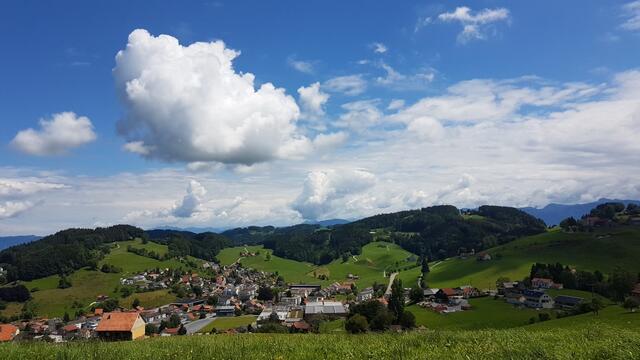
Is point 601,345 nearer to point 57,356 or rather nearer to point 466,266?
point 57,356

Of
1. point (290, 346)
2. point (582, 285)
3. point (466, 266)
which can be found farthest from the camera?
point (466, 266)

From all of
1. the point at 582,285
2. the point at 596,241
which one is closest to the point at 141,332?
the point at 582,285

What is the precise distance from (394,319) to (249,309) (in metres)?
89.0

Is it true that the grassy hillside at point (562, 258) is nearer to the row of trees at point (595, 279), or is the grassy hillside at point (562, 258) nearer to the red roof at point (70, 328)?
the row of trees at point (595, 279)

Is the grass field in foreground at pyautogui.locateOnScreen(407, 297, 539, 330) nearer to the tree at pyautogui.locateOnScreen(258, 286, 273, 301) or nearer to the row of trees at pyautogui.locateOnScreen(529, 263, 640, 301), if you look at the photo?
the row of trees at pyautogui.locateOnScreen(529, 263, 640, 301)

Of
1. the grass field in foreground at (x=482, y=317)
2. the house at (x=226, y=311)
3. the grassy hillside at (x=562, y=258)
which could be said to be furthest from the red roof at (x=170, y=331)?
the grassy hillside at (x=562, y=258)

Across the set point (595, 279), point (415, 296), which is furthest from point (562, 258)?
point (415, 296)

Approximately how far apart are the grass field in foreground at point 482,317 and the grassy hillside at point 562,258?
3928cm

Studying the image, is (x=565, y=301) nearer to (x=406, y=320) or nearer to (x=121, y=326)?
(x=406, y=320)

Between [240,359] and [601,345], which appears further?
[601,345]

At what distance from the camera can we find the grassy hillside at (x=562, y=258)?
15650 centimetres

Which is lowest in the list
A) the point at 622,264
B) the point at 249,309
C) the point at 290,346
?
the point at 249,309

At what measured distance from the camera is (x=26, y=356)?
11672 millimetres

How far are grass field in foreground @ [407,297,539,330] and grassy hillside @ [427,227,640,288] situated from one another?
39.3m
